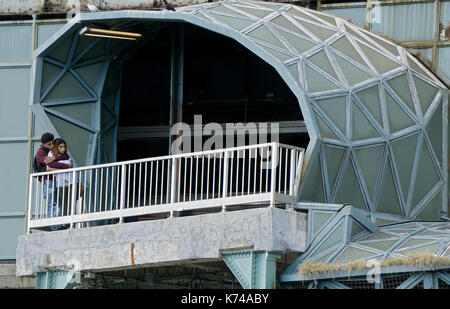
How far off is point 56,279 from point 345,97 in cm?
671

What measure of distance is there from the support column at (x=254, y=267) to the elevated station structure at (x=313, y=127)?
2 cm

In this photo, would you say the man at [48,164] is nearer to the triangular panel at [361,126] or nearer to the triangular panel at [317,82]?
the triangular panel at [317,82]

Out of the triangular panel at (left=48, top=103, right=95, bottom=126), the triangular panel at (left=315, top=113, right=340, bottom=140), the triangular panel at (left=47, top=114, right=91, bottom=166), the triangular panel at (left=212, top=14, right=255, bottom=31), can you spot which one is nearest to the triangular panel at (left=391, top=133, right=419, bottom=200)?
the triangular panel at (left=315, top=113, right=340, bottom=140)

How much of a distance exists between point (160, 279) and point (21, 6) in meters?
8.73

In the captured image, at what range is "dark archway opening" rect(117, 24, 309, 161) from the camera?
3409 centimetres

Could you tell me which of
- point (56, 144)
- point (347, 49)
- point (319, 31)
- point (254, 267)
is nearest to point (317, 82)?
point (347, 49)

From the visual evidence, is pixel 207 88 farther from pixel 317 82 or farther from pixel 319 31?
pixel 317 82

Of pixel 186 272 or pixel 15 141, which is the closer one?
pixel 186 272

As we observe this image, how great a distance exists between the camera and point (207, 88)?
34312 millimetres

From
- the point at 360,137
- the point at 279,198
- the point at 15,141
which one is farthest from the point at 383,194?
the point at 15,141

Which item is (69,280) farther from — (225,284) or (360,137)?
(360,137)

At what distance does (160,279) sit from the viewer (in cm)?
3081

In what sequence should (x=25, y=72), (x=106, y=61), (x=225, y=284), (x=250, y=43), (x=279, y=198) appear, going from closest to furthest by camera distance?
(x=279, y=198) → (x=250, y=43) → (x=225, y=284) → (x=106, y=61) → (x=25, y=72)

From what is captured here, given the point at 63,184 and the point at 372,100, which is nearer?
the point at 63,184
